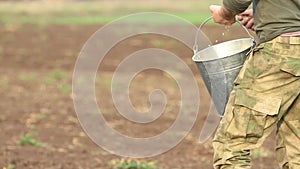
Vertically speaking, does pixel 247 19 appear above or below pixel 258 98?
above

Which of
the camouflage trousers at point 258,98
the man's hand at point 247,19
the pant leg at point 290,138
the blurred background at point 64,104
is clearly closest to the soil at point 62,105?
the blurred background at point 64,104

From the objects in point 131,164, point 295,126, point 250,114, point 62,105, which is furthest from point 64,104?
point 250,114

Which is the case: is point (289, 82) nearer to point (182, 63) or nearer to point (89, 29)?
point (182, 63)

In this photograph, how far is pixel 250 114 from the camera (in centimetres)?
408

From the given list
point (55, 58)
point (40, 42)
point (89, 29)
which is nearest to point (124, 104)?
point (55, 58)

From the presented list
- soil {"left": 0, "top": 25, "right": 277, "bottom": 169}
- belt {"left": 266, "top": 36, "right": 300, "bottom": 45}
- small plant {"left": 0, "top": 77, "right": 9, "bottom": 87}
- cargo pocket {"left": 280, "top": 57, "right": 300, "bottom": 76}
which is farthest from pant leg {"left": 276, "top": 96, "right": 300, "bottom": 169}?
small plant {"left": 0, "top": 77, "right": 9, "bottom": 87}

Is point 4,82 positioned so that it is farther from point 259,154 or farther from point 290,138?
point 290,138

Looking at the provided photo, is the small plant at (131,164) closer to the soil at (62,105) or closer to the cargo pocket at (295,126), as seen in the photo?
the soil at (62,105)

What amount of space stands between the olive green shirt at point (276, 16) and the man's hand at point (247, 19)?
0.43m

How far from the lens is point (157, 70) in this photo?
1322 cm

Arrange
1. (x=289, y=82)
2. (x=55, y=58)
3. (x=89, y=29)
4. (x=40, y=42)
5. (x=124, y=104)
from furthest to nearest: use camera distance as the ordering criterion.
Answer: (x=89, y=29) → (x=40, y=42) → (x=55, y=58) → (x=124, y=104) → (x=289, y=82)

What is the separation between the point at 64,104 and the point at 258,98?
5.67 m

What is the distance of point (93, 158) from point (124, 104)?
3546mm

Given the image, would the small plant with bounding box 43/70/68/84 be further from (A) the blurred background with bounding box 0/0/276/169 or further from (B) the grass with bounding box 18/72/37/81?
(B) the grass with bounding box 18/72/37/81
